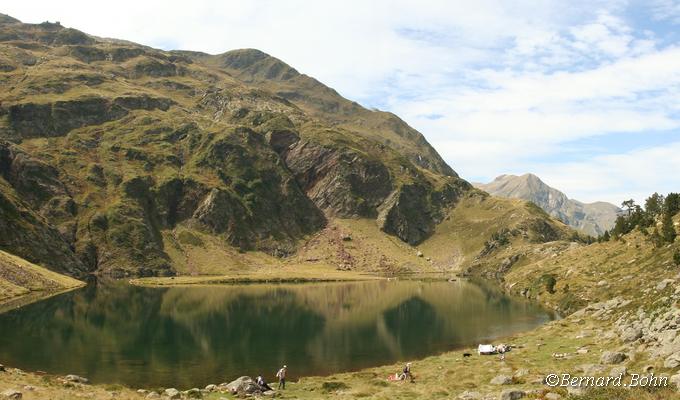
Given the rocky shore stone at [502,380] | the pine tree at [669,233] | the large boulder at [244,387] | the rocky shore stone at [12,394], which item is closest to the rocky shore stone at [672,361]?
the rocky shore stone at [502,380]

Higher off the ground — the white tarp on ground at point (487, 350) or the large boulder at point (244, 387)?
the large boulder at point (244, 387)

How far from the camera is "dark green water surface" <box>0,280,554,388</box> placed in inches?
2707

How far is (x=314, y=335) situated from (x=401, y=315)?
3522 centimetres

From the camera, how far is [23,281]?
15075 centimetres

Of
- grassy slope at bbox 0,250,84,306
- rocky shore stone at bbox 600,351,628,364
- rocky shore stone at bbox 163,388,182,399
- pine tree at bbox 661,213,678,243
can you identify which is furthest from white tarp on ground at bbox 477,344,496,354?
grassy slope at bbox 0,250,84,306

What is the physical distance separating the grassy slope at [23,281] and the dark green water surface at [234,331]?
302 inches

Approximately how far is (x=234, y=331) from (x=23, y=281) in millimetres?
84893

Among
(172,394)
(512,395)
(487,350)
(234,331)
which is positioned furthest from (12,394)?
(234,331)

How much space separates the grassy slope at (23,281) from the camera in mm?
138750

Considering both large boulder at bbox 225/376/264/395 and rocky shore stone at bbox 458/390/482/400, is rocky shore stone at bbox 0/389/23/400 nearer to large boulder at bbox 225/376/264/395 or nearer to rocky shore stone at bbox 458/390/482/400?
large boulder at bbox 225/376/264/395

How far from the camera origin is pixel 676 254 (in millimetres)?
84688

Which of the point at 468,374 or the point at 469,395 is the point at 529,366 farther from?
the point at 469,395

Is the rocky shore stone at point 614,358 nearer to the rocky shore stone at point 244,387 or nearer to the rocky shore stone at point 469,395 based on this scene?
the rocky shore stone at point 469,395

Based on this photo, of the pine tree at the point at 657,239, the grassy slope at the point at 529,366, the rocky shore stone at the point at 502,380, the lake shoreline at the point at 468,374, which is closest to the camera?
the grassy slope at the point at 529,366
